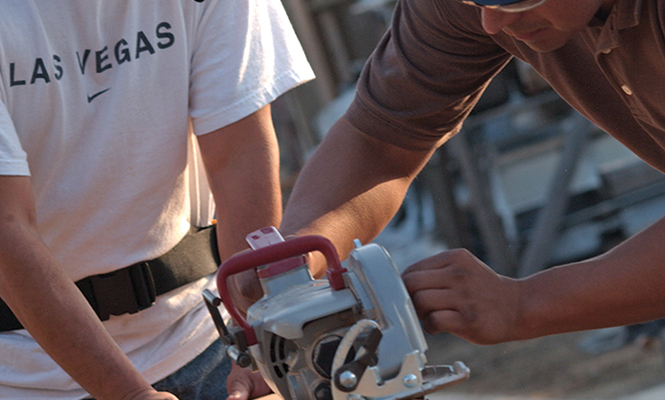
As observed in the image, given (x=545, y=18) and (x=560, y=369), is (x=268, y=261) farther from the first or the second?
(x=560, y=369)

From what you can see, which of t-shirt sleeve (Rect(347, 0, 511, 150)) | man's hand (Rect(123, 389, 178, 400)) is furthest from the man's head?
man's hand (Rect(123, 389, 178, 400))

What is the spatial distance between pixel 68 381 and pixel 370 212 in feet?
2.30

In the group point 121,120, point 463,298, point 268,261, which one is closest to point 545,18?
point 463,298

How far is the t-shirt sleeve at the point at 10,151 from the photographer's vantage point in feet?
5.10

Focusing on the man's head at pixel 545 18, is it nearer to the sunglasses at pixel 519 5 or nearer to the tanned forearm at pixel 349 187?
the sunglasses at pixel 519 5

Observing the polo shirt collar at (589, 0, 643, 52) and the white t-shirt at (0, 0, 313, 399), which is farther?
the white t-shirt at (0, 0, 313, 399)

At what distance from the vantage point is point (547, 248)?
6086 millimetres

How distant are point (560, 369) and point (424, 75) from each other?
11.1ft

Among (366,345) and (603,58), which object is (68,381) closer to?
(366,345)

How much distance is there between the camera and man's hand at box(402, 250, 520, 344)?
121cm

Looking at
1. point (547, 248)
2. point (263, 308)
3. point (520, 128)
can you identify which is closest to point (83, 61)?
point (263, 308)

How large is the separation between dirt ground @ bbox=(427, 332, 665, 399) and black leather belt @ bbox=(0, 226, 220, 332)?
9.26 ft

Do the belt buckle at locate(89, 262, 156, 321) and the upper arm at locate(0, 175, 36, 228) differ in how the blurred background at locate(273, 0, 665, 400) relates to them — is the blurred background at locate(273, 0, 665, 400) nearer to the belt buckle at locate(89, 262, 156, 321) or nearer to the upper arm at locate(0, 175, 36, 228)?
the belt buckle at locate(89, 262, 156, 321)

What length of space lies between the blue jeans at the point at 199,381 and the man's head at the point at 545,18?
3.13ft
